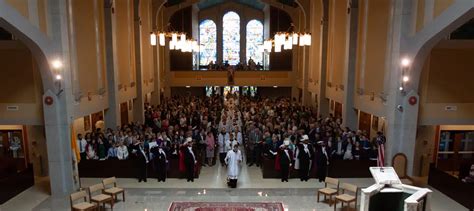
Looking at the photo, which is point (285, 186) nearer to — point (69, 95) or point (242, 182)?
point (242, 182)

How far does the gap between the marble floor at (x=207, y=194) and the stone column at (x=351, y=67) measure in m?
3.69

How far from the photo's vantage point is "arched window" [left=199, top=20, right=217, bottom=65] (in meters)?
32.6

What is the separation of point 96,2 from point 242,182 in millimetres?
8691

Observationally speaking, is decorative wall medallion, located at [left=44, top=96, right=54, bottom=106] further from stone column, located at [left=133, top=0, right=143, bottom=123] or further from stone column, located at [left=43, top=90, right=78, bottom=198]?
stone column, located at [left=133, top=0, right=143, bottom=123]

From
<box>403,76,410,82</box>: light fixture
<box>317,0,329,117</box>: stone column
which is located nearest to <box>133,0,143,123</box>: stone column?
<box>317,0,329,117</box>: stone column

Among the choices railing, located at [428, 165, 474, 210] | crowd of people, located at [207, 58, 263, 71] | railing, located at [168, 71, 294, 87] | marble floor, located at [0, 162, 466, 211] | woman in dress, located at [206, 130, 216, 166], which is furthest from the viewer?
crowd of people, located at [207, 58, 263, 71]

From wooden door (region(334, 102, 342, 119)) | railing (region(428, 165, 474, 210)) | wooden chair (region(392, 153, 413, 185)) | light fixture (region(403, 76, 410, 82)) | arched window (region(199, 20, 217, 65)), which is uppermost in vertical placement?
arched window (region(199, 20, 217, 65))

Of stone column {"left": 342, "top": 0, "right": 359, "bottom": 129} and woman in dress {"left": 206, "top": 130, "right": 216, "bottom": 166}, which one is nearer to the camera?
woman in dress {"left": 206, "top": 130, "right": 216, "bottom": 166}

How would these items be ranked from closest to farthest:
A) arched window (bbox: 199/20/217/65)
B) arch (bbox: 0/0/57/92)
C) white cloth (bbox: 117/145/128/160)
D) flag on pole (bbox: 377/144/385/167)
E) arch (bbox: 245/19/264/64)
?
arch (bbox: 0/0/57/92) < flag on pole (bbox: 377/144/385/167) < white cloth (bbox: 117/145/128/160) < arched window (bbox: 199/20/217/65) < arch (bbox: 245/19/264/64)

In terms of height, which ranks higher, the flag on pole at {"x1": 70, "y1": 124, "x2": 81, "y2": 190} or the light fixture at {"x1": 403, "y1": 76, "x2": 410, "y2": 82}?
the light fixture at {"x1": 403, "y1": 76, "x2": 410, "y2": 82}

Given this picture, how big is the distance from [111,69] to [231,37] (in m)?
18.5

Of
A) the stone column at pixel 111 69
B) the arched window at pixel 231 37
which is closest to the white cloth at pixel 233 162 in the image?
the stone column at pixel 111 69

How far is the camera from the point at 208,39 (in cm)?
3281

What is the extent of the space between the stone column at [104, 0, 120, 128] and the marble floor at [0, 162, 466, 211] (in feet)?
11.5
